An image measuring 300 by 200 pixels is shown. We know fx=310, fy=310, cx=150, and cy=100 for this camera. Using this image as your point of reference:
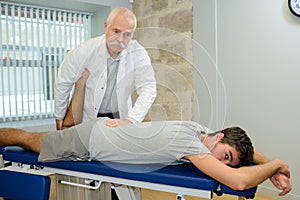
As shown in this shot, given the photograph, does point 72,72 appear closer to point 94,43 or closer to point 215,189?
point 94,43

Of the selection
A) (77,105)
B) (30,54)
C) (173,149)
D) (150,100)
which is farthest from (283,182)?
(30,54)

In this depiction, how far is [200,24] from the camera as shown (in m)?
3.21

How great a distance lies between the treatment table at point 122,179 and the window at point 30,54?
204 cm

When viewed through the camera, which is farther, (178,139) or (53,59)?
(53,59)

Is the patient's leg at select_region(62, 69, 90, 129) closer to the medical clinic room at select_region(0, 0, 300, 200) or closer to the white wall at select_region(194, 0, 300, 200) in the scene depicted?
the medical clinic room at select_region(0, 0, 300, 200)

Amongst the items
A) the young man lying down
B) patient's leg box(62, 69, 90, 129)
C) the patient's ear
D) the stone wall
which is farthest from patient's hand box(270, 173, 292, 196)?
patient's leg box(62, 69, 90, 129)

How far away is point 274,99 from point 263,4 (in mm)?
822

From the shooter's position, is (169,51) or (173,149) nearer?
(173,149)

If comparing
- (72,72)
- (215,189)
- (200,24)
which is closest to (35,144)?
(72,72)

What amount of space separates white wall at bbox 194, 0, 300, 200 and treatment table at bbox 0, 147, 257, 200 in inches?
58.1

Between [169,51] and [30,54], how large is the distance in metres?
1.79

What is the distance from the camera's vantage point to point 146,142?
1.41m

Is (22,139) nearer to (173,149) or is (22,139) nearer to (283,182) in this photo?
(173,149)

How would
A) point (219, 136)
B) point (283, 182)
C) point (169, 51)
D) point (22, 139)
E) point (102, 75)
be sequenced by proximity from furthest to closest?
point (169, 51)
point (102, 75)
point (22, 139)
point (219, 136)
point (283, 182)
